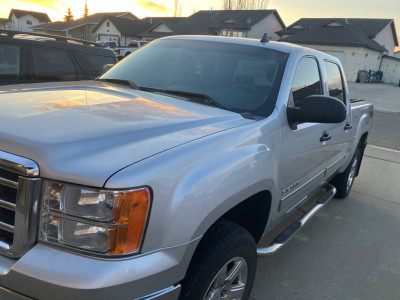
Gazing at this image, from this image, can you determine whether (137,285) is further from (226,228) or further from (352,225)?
(352,225)

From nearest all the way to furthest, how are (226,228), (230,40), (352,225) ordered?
(226,228) < (230,40) < (352,225)

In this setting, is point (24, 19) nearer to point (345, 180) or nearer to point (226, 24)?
point (226, 24)

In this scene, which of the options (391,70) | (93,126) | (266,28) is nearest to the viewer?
(93,126)

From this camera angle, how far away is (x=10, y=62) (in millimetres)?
5238

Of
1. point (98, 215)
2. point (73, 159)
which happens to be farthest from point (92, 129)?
point (98, 215)

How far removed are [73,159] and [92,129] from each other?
30cm

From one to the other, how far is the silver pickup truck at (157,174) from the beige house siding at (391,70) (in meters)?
38.8

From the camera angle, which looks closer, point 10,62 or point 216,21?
point 10,62

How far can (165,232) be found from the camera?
1.60m

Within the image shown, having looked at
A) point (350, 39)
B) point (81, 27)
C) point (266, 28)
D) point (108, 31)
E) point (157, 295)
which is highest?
point (266, 28)

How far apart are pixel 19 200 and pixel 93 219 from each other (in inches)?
12.1

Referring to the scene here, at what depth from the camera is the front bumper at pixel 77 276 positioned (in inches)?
56.1

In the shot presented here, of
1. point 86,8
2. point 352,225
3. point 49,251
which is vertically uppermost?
point 86,8

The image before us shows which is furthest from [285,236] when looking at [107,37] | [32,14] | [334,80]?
[32,14]
